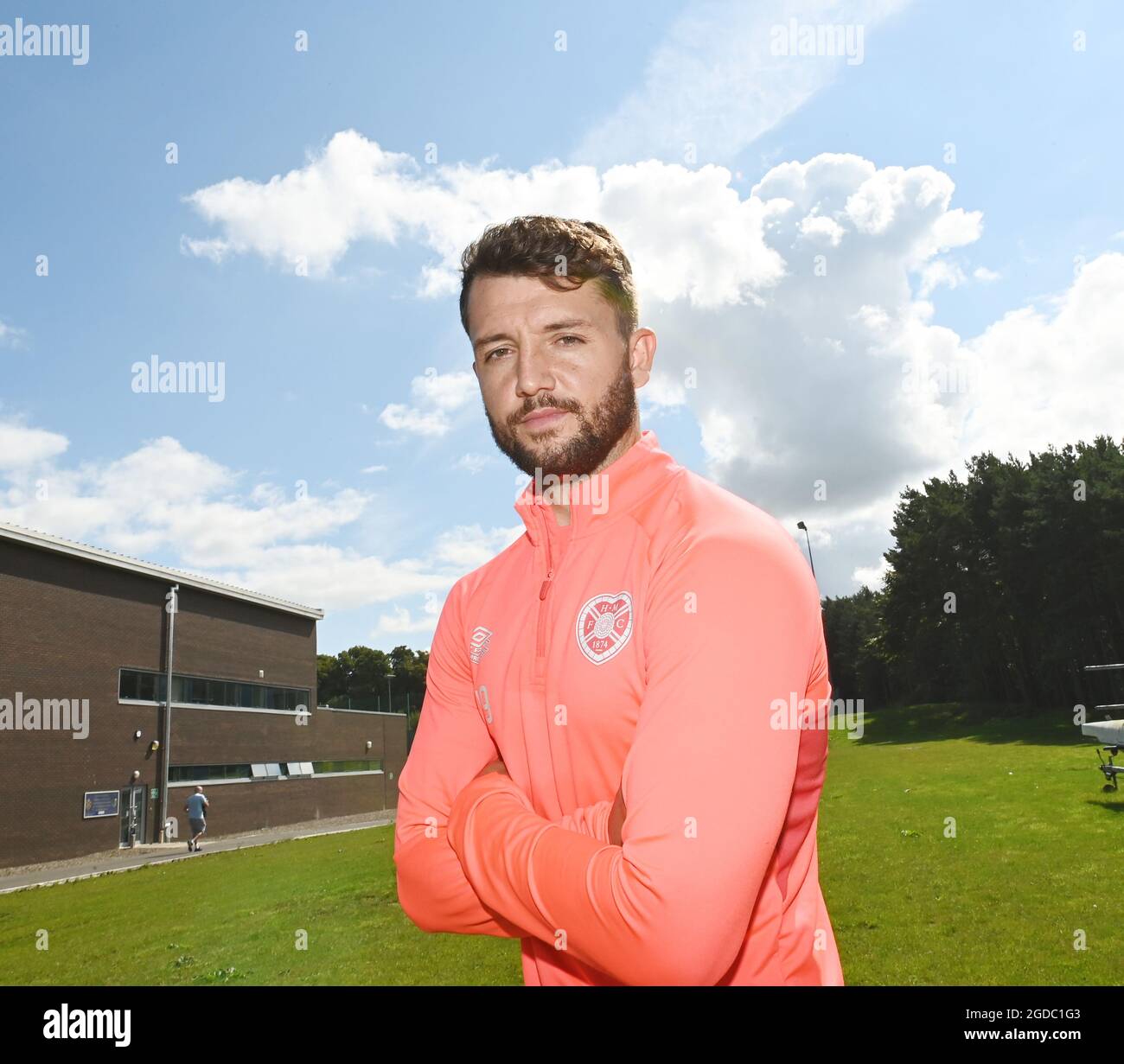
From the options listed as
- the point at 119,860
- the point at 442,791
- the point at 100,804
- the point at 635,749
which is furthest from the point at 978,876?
the point at 100,804

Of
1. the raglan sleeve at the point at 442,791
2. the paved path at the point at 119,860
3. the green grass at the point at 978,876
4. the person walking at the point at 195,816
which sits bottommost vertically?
the paved path at the point at 119,860

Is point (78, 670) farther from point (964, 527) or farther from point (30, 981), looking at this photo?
point (964, 527)

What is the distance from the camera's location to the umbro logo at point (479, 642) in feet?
6.49

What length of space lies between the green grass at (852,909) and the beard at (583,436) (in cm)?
742

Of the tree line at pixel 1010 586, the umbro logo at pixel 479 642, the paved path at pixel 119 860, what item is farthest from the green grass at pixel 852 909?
the tree line at pixel 1010 586

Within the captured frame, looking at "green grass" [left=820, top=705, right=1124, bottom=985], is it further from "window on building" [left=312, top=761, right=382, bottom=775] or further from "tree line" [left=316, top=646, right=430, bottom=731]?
"tree line" [left=316, top=646, right=430, bottom=731]

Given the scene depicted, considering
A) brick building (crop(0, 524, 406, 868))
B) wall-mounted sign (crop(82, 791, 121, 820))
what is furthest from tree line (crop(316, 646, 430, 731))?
wall-mounted sign (crop(82, 791, 121, 820))

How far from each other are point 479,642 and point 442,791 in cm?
36

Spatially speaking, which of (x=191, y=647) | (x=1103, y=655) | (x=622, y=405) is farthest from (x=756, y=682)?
(x=1103, y=655)

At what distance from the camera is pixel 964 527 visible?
64.6 meters

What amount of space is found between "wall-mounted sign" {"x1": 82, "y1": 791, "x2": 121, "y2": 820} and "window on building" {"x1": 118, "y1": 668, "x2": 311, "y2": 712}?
4372 mm

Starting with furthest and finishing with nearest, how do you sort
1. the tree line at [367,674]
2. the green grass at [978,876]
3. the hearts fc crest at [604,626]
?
the tree line at [367,674], the green grass at [978,876], the hearts fc crest at [604,626]

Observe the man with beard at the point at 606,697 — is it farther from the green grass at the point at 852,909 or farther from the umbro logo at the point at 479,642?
the green grass at the point at 852,909

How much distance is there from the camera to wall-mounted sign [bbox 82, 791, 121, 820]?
35.2 m
